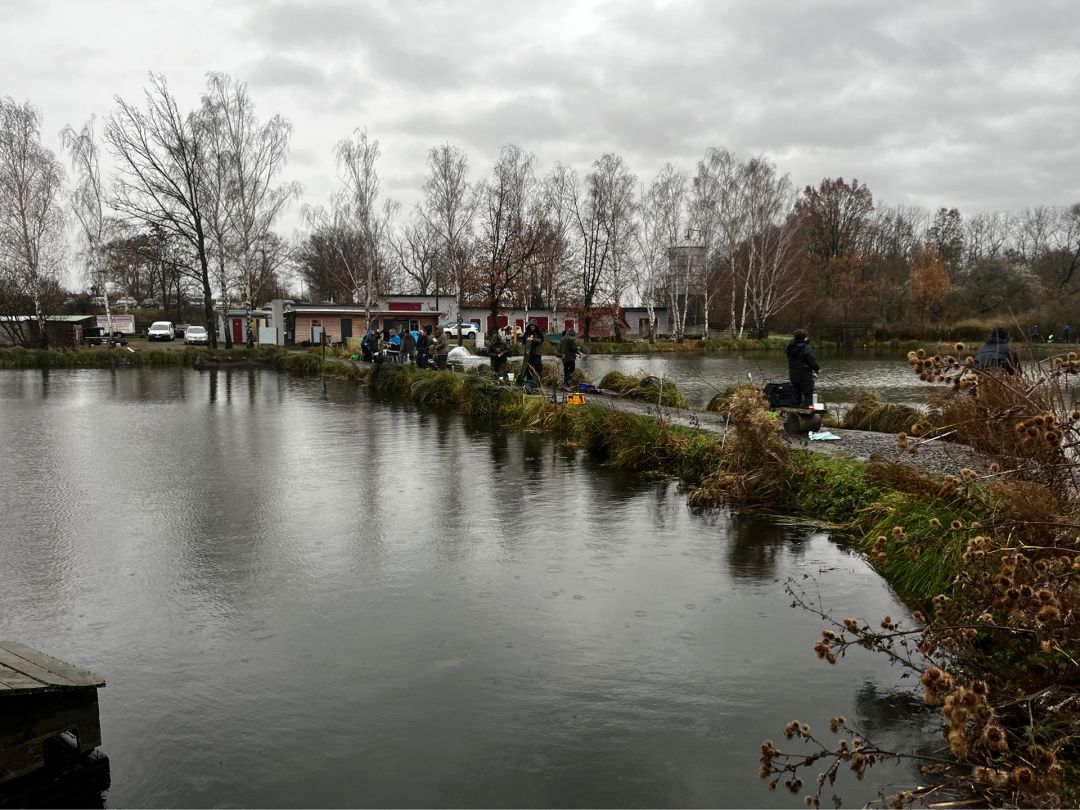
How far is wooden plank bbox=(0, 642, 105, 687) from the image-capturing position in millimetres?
4043

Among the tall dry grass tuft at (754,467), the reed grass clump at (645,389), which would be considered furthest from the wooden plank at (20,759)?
the reed grass clump at (645,389)

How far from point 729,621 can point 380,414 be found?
14.6 m

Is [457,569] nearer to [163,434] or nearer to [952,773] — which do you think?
[952,773]

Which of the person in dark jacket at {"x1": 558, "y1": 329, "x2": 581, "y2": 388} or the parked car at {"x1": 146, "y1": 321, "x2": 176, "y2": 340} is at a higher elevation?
the parked car at {"x1": 146, "y1": 321, "x2": 176, "y2": 340}

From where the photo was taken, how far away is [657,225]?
55656mm

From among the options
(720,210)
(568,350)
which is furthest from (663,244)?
(568,350)

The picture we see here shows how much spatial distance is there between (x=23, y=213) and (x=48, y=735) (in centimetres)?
4672

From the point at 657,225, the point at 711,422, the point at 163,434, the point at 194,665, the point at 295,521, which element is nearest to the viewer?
the point at 194,665

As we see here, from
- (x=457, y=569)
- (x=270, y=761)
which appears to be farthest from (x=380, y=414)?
(x=270, y=761)

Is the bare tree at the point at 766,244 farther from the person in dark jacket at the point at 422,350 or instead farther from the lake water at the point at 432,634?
the lake water at the point at 432,634

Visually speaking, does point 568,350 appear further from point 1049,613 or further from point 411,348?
point 1049,613

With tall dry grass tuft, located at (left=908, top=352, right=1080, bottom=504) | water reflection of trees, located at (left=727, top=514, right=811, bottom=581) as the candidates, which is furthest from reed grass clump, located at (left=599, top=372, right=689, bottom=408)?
tall dry grass tuft, located at (left=908, top=352, right=1080, bottom=504)

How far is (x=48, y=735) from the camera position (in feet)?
13.0

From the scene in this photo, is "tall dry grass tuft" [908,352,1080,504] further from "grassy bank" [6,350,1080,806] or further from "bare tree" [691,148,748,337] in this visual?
"bare tree" [691,148,748,337]
